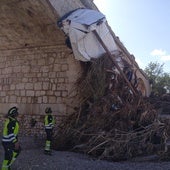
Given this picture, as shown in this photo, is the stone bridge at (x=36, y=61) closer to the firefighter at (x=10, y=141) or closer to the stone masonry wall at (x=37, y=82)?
the stone masonry wall at (x=37, y=82)

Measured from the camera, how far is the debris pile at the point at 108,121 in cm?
789

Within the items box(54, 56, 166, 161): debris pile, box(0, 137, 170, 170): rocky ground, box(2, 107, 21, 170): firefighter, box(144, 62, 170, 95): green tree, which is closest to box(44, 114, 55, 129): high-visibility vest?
box(0, 137, 170, 170): rocky ground

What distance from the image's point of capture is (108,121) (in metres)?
8.82

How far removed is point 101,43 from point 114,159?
3931mm

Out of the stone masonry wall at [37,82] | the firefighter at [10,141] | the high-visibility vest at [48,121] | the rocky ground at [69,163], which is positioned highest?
the stone masonry wall at [37,82]

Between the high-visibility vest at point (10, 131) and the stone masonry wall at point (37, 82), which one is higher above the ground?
the stone masonry wall at point (37, 82)

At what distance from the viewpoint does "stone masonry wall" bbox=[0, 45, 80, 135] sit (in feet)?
33.1

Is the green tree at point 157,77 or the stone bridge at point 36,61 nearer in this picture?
the stone bridge at point 36,61

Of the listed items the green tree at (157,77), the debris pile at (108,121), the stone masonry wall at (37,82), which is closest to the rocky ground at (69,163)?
the debris pile at (108,121)

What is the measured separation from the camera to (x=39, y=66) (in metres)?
10.8

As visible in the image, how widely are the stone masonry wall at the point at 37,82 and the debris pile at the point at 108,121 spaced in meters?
0.55

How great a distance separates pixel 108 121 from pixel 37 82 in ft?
10.4

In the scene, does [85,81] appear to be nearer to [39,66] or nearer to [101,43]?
[101,43]

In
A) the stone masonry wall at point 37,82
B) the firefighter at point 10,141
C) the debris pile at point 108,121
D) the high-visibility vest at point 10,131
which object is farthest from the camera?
the stone masonry wall at point 37,82
